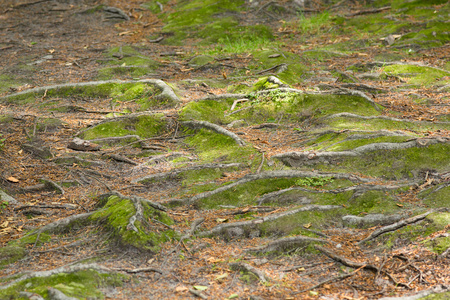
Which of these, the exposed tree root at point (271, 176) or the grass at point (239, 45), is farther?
the grass at point (239, 45)

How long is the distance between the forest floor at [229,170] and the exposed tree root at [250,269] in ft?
0.05

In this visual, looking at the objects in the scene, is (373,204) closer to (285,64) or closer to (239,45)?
(285,64)

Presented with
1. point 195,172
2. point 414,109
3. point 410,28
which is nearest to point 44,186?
point 195,172

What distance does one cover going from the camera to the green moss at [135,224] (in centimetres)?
472

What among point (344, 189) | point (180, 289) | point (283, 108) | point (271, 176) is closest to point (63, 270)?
point (180, 289)

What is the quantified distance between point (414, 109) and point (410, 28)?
659 cm

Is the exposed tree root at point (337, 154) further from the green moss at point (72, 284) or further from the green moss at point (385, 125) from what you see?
the green moss at point (72, 284)

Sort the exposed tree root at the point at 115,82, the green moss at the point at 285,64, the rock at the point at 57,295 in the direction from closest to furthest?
1. the rock at the point at 57,295
2. the exposed tree root at the point at 115,82
3. the green moss at the point at 285,64

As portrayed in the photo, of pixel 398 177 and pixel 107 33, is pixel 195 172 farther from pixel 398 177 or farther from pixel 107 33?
pixel 107 33

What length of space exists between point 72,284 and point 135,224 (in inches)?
40.8

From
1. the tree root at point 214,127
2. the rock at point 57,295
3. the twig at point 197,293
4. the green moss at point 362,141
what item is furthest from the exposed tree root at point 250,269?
the tree root at point 214,127

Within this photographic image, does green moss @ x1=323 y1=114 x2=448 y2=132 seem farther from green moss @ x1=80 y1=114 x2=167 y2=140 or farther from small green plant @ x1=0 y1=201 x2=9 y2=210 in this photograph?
small green plant @ x1=0 y1=201 x2=9 y2=210

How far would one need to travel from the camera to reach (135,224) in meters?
4.81

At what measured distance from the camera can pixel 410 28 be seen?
542 inches
